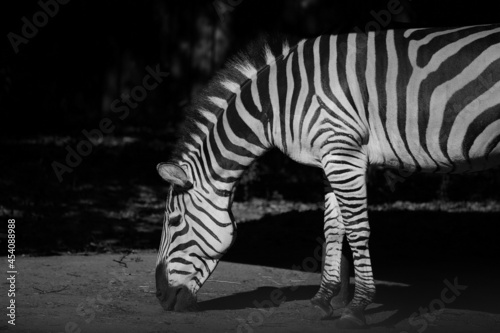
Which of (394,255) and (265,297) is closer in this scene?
(265,297)

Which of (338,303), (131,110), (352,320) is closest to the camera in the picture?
(352,320)

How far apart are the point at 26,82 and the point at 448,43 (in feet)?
33.3

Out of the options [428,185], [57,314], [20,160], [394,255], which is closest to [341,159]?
[57,314]

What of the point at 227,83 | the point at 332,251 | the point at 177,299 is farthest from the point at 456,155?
the point at 177,299

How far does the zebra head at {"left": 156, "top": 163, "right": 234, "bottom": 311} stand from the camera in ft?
19.8

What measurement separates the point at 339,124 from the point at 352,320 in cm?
140

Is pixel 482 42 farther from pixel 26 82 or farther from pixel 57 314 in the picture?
pixel 26 82

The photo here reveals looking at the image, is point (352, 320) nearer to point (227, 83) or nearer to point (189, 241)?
point (189, 241)

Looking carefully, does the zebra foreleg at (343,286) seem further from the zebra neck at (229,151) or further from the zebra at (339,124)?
the zebra neck at (229,151)

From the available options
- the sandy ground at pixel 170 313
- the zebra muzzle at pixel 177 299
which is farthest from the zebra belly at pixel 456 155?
the zebra muzzle at pixel 177 299

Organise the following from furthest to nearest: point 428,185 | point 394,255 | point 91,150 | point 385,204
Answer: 1. point 91,150
2. point 428,185
3. point 385,204
4. point 394,255

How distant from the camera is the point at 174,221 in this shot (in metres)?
6.11

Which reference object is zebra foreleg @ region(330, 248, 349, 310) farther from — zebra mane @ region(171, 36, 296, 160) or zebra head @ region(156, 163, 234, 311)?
zebra mane @ region(171, 36, 296, 160)

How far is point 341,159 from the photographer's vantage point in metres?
5.74
